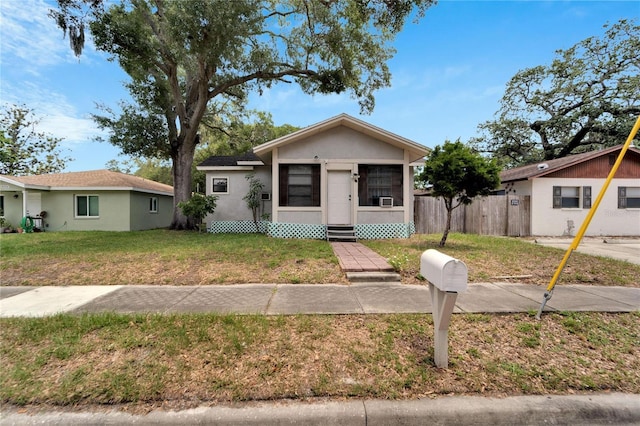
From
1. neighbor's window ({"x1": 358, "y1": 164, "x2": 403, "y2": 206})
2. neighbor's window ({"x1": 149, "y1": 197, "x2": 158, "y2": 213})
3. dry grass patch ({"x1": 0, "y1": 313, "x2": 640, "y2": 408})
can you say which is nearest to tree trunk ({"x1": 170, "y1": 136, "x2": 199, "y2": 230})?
neighbor's window ({"x1": 149, "y1": 197, "x2": 158, "y2": 213})

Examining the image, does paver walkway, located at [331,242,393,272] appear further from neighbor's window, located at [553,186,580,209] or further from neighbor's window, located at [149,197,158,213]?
neighbor's window, located at [149,197,158,213]

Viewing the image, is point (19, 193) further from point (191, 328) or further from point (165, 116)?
point (191, 328)

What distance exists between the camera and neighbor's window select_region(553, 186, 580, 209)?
13.7m

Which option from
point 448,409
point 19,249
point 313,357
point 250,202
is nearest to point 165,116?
point 250,202

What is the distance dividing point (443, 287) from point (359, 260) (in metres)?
4.34

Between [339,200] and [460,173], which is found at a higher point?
[460,173]

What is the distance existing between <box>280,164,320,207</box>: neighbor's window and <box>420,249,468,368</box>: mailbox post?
27.7 ft

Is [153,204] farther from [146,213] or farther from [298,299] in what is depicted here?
[298,299]

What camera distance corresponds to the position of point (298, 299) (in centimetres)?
432

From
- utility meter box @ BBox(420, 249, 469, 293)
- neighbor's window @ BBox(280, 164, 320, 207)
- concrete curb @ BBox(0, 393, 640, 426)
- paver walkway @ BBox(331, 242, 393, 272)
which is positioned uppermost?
neighbor's window @ BBox(280, 164, 320, 207)

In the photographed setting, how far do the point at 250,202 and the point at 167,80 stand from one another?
816 centimetres

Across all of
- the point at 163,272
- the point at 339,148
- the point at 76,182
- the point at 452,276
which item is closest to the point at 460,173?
the point at 339,148

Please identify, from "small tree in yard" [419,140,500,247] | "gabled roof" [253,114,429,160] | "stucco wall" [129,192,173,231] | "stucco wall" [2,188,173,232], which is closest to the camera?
"small tree in yard" [419,140,500,247]

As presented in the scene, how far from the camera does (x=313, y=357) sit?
2.77 meters
